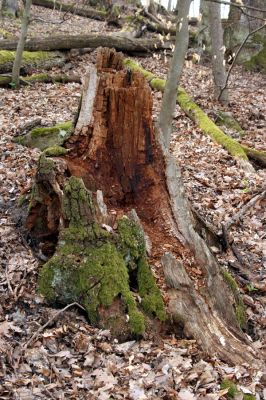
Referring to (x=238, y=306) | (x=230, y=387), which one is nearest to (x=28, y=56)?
(x=238, y=306)

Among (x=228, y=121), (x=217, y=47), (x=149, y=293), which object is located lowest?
(x=149, y=293)

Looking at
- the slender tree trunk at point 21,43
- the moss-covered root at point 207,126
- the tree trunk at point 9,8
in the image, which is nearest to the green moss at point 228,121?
the moss-covered root at point 207,126

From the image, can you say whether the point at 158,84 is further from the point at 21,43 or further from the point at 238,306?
the point at 238,306

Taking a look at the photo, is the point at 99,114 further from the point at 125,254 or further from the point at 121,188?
the point at 125,254

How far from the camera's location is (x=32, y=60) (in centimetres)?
1409

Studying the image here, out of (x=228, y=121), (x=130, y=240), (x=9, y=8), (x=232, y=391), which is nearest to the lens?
(x=232, y=391)

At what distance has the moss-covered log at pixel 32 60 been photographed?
13109mm

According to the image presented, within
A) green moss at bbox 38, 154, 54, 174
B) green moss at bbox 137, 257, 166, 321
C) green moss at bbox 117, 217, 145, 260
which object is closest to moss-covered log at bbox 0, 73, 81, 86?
green moss at bbox 38, 154, 54, 174

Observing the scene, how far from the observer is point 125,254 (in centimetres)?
449

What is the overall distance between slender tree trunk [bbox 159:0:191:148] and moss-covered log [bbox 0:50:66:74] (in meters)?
6.48

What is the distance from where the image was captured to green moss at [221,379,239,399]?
3674 millimetres

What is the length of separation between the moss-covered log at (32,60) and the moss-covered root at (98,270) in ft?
32.2

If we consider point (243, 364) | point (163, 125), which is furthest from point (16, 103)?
point (243, 364)

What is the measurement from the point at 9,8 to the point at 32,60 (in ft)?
28.8
